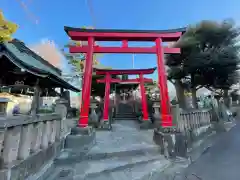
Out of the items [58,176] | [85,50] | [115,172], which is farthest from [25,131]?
[85,50]

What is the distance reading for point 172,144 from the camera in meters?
4.33

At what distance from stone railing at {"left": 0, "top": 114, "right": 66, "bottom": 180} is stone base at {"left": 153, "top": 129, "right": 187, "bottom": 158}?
112 inches

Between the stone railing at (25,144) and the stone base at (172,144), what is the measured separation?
285cm

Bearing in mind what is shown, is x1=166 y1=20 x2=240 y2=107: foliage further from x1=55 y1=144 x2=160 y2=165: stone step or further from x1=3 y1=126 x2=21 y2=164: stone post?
x1=3 y1=126 x2=21 y2=164: stone post

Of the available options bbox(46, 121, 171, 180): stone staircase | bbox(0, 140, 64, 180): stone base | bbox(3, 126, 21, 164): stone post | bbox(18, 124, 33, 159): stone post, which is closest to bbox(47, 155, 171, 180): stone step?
bbox(46, 121, 171, 180): stone staircase

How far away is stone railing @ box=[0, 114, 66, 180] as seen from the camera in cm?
200

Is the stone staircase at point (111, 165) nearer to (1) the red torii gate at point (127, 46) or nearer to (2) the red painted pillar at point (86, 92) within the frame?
(2) the red painted pillar at point (86, 92)

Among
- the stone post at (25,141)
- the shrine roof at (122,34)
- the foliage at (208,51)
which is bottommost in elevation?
the stone post at (25,141)

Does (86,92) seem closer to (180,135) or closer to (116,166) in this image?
(116,166)

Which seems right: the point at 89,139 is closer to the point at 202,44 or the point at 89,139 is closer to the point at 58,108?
the point at 58,108

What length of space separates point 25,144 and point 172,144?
355 cm

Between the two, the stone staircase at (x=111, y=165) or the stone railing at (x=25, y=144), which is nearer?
the stone railing at (x=25, y=144)

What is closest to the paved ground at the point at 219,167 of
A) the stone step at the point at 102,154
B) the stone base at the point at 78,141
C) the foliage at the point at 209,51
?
the stone step at the point at 102,154

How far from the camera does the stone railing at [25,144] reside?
2.00m
